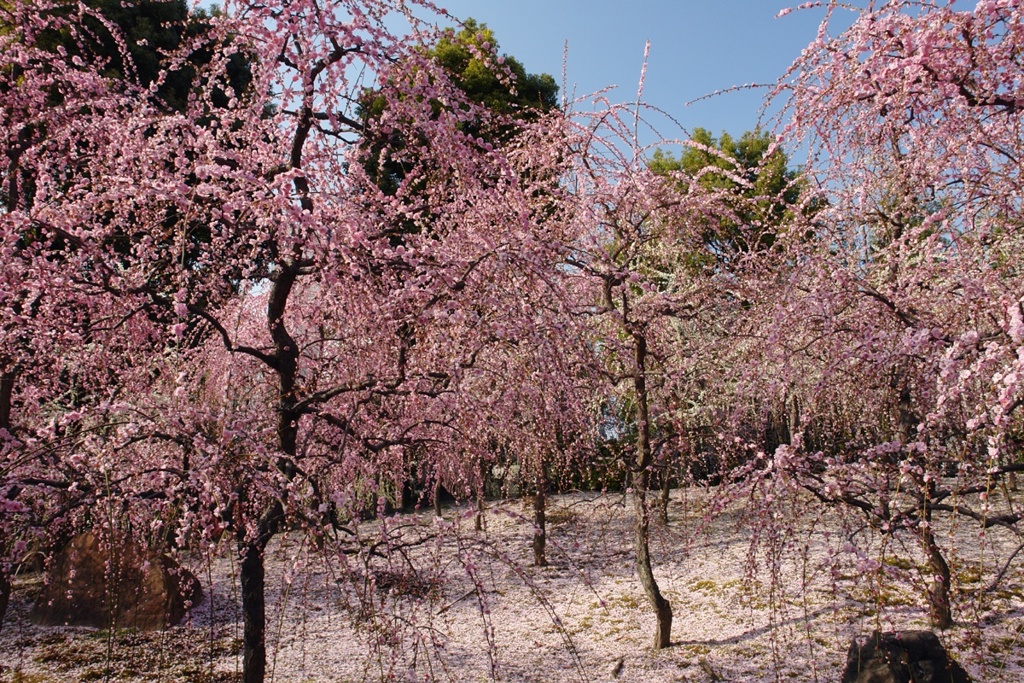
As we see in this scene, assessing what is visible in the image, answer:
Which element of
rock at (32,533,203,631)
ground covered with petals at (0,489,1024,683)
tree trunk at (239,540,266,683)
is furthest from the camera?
rock at (32,533,203,631)

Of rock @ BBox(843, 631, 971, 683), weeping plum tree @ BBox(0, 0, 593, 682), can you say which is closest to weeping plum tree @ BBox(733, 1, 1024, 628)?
rock @ BBox(843, 631, 971, 683)

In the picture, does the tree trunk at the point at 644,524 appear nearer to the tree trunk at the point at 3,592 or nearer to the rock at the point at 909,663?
the rock at the point at 909,663

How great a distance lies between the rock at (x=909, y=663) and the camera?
4098 millimetres

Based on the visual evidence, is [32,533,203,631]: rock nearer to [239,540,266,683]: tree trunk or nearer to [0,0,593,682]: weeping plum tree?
[0,0,593,682]: weeping plum tree

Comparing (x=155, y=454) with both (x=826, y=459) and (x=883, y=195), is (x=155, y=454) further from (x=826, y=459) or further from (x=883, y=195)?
(x=883, y=195)

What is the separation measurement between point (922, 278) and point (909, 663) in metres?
2.36

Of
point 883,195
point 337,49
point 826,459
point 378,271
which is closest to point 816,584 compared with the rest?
point 883,195

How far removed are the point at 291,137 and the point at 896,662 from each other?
4603 mm

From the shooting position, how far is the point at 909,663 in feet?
13.3

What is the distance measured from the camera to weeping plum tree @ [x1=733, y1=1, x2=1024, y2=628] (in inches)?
111

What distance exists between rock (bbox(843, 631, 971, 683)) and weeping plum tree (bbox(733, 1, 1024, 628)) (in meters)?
0.41

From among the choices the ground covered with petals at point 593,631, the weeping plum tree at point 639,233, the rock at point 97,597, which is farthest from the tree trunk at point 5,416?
the weeping plum tree at point 639,233

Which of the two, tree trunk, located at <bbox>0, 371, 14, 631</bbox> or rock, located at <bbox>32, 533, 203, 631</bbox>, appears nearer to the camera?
tree trunk, located at <bbox>0, 371, 14, 631</bbox>

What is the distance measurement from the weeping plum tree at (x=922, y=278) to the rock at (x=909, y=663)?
41 centimetres
